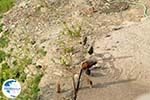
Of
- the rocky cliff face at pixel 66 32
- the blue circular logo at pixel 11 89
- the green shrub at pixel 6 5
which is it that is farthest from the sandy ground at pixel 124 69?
the green shrub at pixel 6 5

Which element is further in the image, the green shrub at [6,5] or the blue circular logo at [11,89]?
the green shrub at [6,5]

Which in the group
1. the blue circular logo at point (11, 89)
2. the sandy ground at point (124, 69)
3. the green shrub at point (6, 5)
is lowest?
the sandy ground at point (124, 69)

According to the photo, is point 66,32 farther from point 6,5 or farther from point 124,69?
point 6,5

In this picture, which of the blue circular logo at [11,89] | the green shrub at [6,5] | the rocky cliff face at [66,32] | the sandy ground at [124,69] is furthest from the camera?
the green shrub at [6,5]

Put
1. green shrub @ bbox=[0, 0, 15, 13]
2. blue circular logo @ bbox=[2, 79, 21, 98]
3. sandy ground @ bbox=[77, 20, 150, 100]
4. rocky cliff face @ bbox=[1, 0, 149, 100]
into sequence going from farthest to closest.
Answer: green shrub @ bbox=[0, 0, 15, 13] < rocky cliff face @ bbox=[1, 0, 149, 100] < sandy ground @ bbox=[77, 20, 150, 100] < blue circular logo @ bbox=[2, 79, 21, 98]

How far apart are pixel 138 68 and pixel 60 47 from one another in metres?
1.59

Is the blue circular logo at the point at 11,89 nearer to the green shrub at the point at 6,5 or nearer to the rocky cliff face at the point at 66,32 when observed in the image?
the rocky cliff face at the point at 66,32

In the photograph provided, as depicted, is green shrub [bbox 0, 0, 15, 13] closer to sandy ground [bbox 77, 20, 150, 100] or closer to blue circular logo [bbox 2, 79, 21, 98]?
sandy ground [bbox 77, 20, 150, 100]

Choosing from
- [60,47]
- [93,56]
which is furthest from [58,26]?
[93,56]

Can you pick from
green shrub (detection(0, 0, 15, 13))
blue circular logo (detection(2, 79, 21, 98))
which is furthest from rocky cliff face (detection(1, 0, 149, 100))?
blue circular logo (detection(2, 79, 21, 98))

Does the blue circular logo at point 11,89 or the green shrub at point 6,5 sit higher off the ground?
the green shrub at point 6,5

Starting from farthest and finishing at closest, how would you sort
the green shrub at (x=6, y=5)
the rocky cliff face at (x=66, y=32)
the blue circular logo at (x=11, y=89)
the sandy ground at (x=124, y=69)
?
the green shrub at (x=6, y=5), the rocky cliff face at (x=66, y=32), the sandy ground at (x=124, y=69), the blue circular logo at (x=11, y=89)

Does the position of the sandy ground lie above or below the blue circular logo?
below

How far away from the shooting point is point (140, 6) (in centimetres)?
1045
